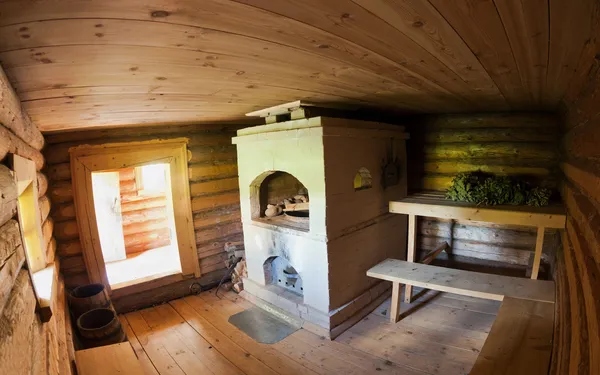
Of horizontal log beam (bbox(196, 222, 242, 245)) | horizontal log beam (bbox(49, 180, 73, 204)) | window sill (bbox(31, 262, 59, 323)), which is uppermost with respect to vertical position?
horizontal log beam (bbox(49, 180, 73, 204))

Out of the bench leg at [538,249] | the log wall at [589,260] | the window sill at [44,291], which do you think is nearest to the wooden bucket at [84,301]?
the window sill at [44,291]

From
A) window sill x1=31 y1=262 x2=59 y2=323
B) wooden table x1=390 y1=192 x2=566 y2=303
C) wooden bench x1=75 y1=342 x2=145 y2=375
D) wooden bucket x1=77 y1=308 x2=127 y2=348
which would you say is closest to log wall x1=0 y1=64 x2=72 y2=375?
window sill x1=31 y1=262 x2=59 y2=323

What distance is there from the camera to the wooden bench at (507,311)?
2.11 meters

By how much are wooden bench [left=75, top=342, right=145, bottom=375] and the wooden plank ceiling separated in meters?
2.11

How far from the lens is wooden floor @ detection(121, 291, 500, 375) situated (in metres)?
3.27

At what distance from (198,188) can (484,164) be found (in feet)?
14.9

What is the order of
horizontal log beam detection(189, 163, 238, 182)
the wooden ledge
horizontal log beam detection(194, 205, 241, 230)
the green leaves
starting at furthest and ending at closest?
horizontal log beam detection(194, 205, 241, 230) < horizontal log beam detection(189, 163, 238, 182) < the green leaves < the wooden ledge

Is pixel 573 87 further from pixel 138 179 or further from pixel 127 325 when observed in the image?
pixel 138 179

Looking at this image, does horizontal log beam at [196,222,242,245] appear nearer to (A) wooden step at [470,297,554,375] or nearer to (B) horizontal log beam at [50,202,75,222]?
(B) horizontal log beam at [50,202,75,222]

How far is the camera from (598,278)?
3.38 feet

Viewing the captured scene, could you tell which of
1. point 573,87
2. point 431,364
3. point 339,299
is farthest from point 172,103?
point 431,364

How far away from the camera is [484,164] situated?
4906 millimetres

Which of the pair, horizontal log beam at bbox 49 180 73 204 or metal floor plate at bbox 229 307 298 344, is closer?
metal floor plate at bbox 229 307 298 344

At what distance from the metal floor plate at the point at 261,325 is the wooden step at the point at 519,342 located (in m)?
2.33
